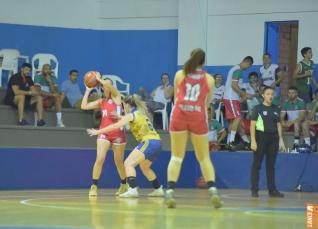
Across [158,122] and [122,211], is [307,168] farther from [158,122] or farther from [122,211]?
[122,211]

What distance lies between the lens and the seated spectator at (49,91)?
789 inches

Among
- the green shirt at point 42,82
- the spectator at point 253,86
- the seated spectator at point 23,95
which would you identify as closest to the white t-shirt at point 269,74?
the spectator at point 253,86

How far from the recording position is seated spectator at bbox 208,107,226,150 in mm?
20000

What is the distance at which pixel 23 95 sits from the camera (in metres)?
19.1

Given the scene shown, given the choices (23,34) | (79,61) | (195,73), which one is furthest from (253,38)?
(195,73)

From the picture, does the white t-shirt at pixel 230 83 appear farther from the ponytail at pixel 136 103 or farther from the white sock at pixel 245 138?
the ponytail at pixel 136 103

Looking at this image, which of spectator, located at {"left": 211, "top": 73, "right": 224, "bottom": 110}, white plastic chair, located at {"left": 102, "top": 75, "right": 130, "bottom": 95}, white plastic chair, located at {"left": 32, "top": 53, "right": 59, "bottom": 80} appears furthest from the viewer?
white plastic chair, located at {"left": 102, "top": 75, "right": 130, "bottom": 95}

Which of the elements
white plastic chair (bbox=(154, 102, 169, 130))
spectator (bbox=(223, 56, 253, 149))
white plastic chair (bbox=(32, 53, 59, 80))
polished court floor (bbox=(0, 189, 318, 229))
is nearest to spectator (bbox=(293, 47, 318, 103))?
spectator (bbox=(223, 56, 253, 149))

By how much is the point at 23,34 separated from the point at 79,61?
1.92 meters

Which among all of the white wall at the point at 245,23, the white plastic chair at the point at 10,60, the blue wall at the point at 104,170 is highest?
the white wall at the point at 245,23

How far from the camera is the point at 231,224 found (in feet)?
28.1

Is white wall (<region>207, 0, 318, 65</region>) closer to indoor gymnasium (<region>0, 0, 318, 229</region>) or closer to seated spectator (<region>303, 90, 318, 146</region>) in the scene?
indoor gymnasium (<region>0, 0, 318, 229</region>)

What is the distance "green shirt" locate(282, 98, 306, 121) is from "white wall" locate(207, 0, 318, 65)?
9.40 feet

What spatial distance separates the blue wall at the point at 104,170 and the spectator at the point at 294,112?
1037mm
